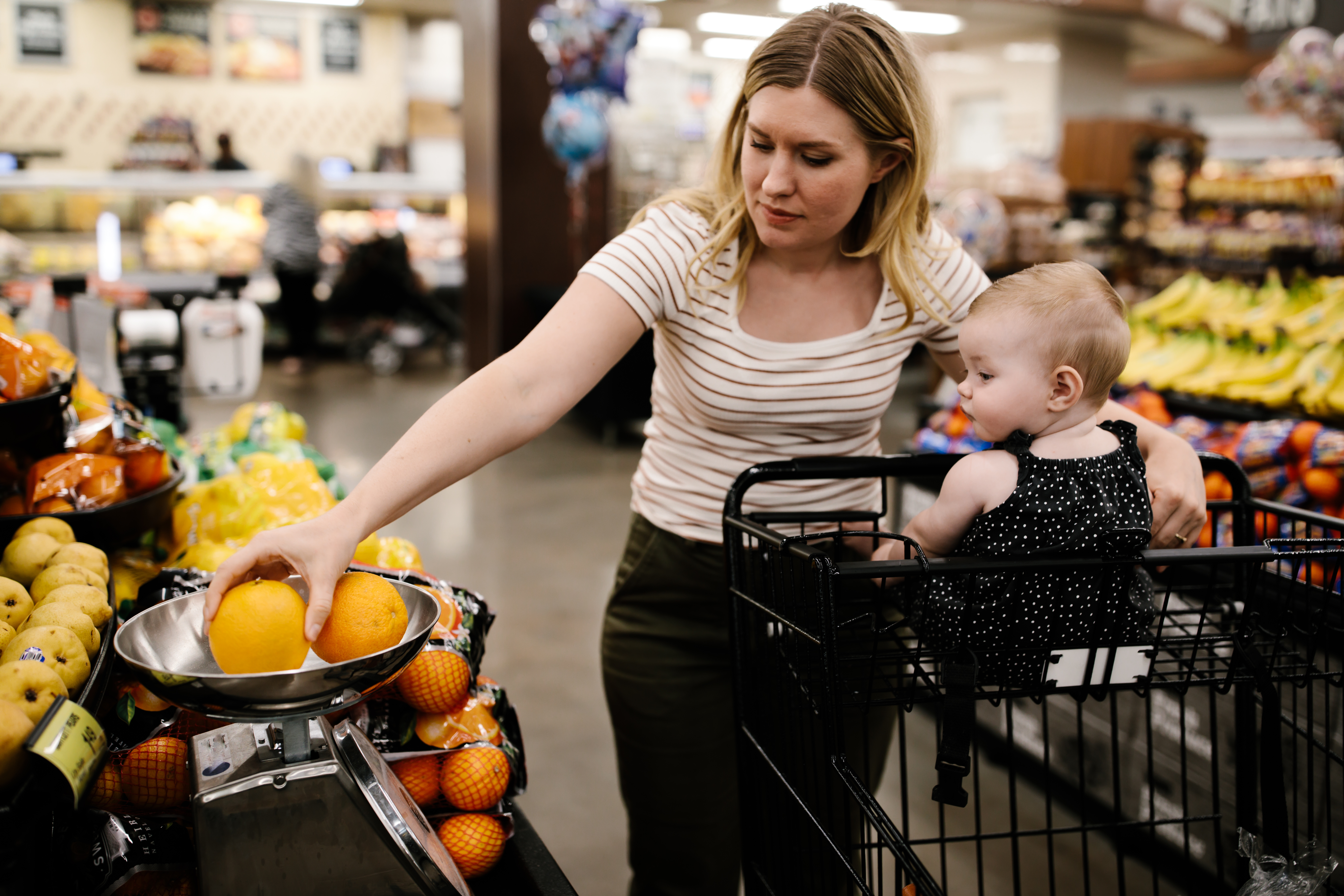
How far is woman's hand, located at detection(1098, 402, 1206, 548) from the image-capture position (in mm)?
1188

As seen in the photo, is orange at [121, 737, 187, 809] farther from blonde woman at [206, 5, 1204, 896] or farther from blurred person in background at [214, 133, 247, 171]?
blurred person in background at [214, 133, 247, 171]

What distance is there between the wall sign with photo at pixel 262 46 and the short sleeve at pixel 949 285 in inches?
482

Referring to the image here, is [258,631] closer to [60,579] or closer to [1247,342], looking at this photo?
[60,579]

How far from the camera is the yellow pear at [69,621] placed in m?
0.96

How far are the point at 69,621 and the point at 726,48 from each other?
46.8 feet

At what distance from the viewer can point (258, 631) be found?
841mm

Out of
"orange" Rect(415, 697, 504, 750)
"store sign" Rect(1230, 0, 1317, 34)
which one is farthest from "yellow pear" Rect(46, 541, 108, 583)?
"store sign" Rect(1230, 0, 1317, 34)

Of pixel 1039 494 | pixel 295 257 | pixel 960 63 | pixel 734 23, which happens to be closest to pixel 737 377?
pixel 1039 494

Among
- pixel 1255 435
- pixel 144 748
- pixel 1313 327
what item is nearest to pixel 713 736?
pixel 144 748

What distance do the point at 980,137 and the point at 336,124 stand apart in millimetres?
10221

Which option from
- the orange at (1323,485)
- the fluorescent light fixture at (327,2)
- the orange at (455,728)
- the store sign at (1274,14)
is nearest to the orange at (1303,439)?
the orange at (1323,485)

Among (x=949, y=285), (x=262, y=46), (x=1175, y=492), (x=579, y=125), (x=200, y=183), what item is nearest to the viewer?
(x=1175, y=492)

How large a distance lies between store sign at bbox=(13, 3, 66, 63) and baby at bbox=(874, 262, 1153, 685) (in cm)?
1287

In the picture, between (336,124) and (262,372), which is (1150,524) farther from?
(336,124)
